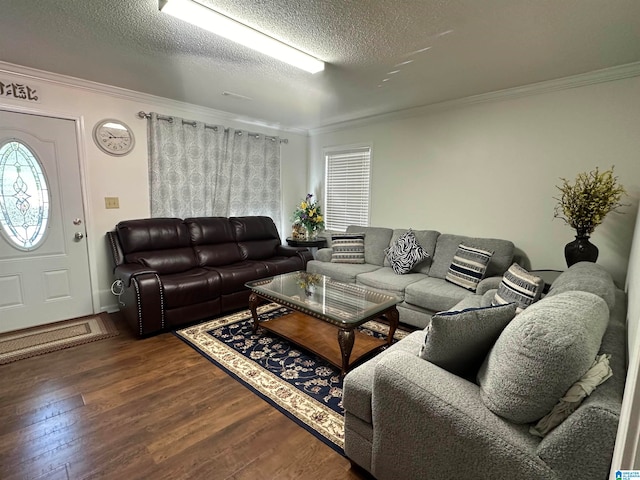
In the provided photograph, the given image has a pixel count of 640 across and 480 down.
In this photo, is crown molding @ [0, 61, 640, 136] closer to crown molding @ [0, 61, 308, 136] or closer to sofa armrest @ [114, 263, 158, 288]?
crown molding @ [0, 61, 308, 136]

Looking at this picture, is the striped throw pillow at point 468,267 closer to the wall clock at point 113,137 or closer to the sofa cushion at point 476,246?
the sofa cushion at point 476,246

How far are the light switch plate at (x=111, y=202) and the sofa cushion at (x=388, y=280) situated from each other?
2.95 meters

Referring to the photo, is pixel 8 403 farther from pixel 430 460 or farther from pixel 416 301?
pixel 416 301

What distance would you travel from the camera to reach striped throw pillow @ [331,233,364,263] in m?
4.02

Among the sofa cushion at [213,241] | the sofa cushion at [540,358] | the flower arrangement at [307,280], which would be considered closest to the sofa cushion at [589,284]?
the sofa cushion at [540,358]

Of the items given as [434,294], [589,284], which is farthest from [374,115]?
[589,284]

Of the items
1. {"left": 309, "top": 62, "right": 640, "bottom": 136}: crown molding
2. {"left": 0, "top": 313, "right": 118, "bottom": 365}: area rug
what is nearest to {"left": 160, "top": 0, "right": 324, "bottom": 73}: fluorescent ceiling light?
{"left": 309, "top": 62, "right": 640, "bottom": 136}: crown molding

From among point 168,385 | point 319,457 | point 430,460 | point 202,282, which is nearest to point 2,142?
point 202,282

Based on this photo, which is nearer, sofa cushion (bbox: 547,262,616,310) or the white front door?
sofa cushion (bbox: 547,262,616,310)

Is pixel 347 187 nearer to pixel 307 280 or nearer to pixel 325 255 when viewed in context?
pixel 325 255

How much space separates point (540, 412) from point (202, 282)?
2.96 metres

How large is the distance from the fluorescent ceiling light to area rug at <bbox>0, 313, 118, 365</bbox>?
283cm

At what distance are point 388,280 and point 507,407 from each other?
226cm

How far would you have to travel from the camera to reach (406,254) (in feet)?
11.7
